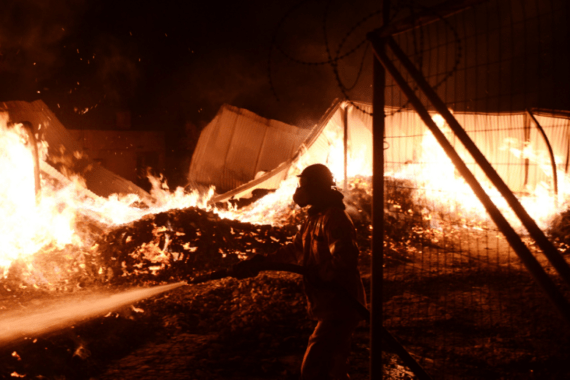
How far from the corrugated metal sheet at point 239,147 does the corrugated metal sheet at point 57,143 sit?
15.9ft

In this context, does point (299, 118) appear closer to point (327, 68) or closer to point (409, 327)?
point (327, 68)

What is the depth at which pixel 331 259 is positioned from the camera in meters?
3.28

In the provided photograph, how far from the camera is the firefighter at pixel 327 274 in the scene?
3314 mm

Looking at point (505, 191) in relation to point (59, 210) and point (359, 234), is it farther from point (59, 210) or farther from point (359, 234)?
point (59, 210)

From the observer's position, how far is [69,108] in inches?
855

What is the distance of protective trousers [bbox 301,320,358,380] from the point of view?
3469 millimetres

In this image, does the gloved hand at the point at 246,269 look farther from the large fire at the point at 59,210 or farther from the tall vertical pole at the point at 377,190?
the large fire at the point at 59,210

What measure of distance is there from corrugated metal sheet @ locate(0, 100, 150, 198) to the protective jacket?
11.1m

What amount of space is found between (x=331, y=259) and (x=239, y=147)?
1434cm

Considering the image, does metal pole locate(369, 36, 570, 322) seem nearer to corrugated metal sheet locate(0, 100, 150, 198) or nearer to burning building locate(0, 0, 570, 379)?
burning building locate(0, 0, 570, 379)

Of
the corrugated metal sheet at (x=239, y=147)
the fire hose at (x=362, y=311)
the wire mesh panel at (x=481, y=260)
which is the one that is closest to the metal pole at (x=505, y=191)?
the wire mesh panel at (x=481, y=260)

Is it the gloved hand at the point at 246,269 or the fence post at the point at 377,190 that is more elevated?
the fence post at the point at 377,190

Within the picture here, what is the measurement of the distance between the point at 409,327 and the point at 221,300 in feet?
9.49

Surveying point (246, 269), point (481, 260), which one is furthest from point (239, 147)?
point (246, 269)
